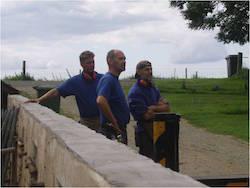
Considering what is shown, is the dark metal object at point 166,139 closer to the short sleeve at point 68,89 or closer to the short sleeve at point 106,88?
the short sleeve at point 106,88

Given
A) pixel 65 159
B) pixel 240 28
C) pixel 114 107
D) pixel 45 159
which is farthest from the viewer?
pixel 240 28

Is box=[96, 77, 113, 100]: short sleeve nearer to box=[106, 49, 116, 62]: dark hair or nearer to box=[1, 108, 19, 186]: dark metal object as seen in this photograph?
box=[106, 49, 116, 62]: dark hair

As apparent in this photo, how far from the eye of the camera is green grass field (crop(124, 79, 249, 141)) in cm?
1788

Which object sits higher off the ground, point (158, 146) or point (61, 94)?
point (61, 94)

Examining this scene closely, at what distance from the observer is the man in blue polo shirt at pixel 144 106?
7246mm

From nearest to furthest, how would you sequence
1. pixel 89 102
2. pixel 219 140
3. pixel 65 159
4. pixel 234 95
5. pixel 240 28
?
pixel 65 159
pixel 89 102
pixel 219 140
pixel 240 28
pixel 234 95

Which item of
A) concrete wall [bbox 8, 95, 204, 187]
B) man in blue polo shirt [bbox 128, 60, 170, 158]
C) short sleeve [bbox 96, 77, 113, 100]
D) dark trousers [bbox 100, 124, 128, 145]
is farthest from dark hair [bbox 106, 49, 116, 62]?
concrete wall [bbox 8, 95, 204, 187]

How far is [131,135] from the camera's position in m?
15.6

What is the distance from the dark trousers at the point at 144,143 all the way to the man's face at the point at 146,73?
632 mm

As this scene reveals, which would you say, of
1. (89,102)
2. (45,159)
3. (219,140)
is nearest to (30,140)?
(89,102)

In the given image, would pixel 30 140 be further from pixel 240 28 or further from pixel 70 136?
pixel 240 28

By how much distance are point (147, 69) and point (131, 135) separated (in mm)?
8442

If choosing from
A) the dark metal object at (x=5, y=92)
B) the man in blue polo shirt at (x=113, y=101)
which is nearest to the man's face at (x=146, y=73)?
the man in blue polo shirt at (x=113, y=101)

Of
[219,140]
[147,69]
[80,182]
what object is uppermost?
[147,69]
